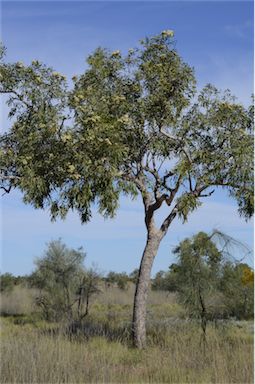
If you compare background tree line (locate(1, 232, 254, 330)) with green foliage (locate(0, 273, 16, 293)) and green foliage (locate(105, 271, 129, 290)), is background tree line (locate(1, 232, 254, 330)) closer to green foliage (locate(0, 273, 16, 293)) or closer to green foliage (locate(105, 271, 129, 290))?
green foliage (locate(0, 273, 16, 293))

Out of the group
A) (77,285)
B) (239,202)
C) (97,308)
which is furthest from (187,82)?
(97,308)

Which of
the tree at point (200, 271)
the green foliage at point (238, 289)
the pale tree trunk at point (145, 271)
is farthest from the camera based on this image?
the green foliage at point (238, 289)

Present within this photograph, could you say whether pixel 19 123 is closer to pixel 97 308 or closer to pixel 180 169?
pixel 180 169

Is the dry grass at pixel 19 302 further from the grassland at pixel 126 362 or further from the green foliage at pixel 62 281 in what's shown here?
the grassland at pixel 126 362

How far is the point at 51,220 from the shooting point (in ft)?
41.7

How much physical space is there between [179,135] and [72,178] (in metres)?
3.40

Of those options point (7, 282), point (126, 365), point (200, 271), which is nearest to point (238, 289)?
point (200, 271)

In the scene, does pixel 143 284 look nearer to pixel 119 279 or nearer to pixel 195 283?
pixel 195 283

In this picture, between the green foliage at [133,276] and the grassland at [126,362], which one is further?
the green foliage at [133,276]

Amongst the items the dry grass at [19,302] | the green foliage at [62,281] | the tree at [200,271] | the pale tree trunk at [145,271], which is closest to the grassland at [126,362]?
the pale tree trunk at [145,271]

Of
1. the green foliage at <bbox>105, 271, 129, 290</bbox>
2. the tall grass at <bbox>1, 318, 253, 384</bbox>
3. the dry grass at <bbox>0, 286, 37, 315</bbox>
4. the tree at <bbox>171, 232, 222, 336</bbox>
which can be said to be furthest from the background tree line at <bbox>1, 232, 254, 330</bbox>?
the green foliage at <bbox>105, 271, 129, 290</bbox>

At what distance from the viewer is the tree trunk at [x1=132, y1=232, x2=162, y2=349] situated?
13.1 meters

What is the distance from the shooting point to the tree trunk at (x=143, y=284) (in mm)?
13125

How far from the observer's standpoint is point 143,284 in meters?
13.4
